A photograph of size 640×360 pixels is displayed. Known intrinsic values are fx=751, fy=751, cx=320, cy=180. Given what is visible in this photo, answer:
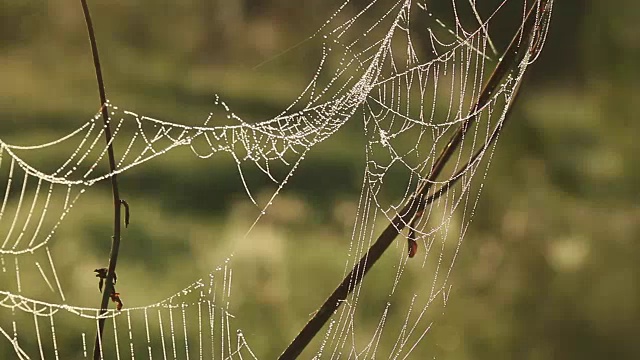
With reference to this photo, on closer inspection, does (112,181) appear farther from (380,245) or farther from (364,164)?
(364,164)

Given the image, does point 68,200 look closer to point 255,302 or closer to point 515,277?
point 255,302

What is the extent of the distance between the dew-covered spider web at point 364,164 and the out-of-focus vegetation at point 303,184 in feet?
0.04

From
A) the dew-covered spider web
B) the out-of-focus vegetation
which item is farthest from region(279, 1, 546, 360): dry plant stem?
the out-of-focus vegetation

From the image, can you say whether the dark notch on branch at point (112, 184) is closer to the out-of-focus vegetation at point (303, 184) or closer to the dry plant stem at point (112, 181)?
the dry plant stem at point (112, 181)

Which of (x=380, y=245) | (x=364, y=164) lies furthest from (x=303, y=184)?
(x=380, y=245)

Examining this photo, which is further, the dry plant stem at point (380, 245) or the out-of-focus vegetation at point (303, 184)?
the out-of-focus vegetation at point (303, 184)

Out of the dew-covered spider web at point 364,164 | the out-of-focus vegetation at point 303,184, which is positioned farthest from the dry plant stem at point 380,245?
the out-of-focus vegetation at point 303,184

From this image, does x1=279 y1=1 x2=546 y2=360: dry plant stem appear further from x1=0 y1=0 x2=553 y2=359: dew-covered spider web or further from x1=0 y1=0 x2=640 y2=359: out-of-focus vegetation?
x1=0 y1=0 x2=640 y2=359: out-of-focus vegetation

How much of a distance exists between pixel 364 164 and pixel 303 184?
5 centimetres

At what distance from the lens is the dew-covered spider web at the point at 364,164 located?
46 centimetres

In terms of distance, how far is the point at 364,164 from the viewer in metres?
0.59

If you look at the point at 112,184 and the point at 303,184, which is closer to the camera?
the point at 112,184

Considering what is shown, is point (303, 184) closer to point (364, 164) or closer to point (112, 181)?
point (364, 164)

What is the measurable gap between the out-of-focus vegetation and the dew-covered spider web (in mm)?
13
